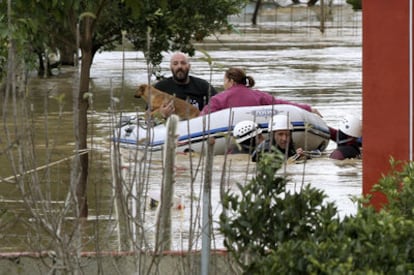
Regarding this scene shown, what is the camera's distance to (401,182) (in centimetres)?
595

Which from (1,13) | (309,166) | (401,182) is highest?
(1,13)

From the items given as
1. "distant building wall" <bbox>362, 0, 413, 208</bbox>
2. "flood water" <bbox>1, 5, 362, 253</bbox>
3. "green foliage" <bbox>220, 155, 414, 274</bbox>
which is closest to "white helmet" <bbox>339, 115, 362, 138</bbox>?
"flood water" <bbox>1, 5, 362, 253</bbox>

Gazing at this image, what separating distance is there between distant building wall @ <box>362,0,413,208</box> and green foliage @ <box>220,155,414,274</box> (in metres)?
1.51

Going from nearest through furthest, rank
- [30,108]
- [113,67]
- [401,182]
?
1. [401,182]
2. [30,108]
3. [113,67]

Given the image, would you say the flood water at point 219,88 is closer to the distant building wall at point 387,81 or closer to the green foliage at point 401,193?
the distant building wall at point 387,81

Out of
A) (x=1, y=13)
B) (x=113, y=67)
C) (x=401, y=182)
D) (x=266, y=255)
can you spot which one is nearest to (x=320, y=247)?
(x=266, y=255)

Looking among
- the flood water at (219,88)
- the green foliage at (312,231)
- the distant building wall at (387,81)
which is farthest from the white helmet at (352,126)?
the green foliage at (312,231)

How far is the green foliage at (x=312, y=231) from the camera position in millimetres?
4852

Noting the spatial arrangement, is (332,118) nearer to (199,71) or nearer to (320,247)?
(199,71)

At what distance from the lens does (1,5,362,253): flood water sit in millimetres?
9383

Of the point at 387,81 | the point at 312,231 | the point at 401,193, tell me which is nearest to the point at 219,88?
the point at 387,81

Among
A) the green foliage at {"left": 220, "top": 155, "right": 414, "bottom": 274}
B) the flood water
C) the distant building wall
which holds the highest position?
the distant building wall

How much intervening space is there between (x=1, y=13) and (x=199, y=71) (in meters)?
21.0

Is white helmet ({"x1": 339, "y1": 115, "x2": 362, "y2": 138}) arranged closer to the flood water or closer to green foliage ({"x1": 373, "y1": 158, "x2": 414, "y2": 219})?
the flood water
